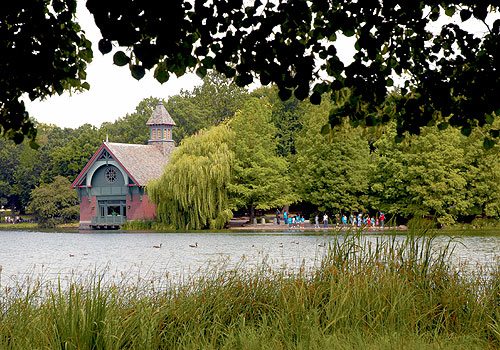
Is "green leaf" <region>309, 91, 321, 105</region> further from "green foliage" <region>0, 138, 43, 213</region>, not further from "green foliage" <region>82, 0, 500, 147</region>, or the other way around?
"green foliage" <region>0, 138, 43, 213</region>

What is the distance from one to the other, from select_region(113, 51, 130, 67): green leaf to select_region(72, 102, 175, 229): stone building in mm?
51821

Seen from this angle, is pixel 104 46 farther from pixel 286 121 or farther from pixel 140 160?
pixel 140 160

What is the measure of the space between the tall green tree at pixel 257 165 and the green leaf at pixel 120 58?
41.9 metres

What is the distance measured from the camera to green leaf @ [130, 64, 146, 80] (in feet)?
16.1

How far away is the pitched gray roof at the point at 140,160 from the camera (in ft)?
188

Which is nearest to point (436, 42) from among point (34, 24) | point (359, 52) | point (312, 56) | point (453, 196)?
point (359, 52)

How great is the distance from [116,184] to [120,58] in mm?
54451

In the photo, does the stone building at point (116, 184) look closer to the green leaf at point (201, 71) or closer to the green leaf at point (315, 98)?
the green leaf at point (201, 71)

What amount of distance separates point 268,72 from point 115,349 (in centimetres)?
272

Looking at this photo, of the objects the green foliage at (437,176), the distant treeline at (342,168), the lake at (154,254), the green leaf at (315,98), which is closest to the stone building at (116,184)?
the distant treeline at (342,168)

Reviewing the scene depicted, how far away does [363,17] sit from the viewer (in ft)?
18.6

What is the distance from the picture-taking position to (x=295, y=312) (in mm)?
7387

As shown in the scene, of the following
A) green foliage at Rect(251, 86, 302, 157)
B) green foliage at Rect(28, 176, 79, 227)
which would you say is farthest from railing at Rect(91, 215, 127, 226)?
green foliage at Rect(251, 86, 302, 157)

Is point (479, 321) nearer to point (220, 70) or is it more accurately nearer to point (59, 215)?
point (220, 70)
